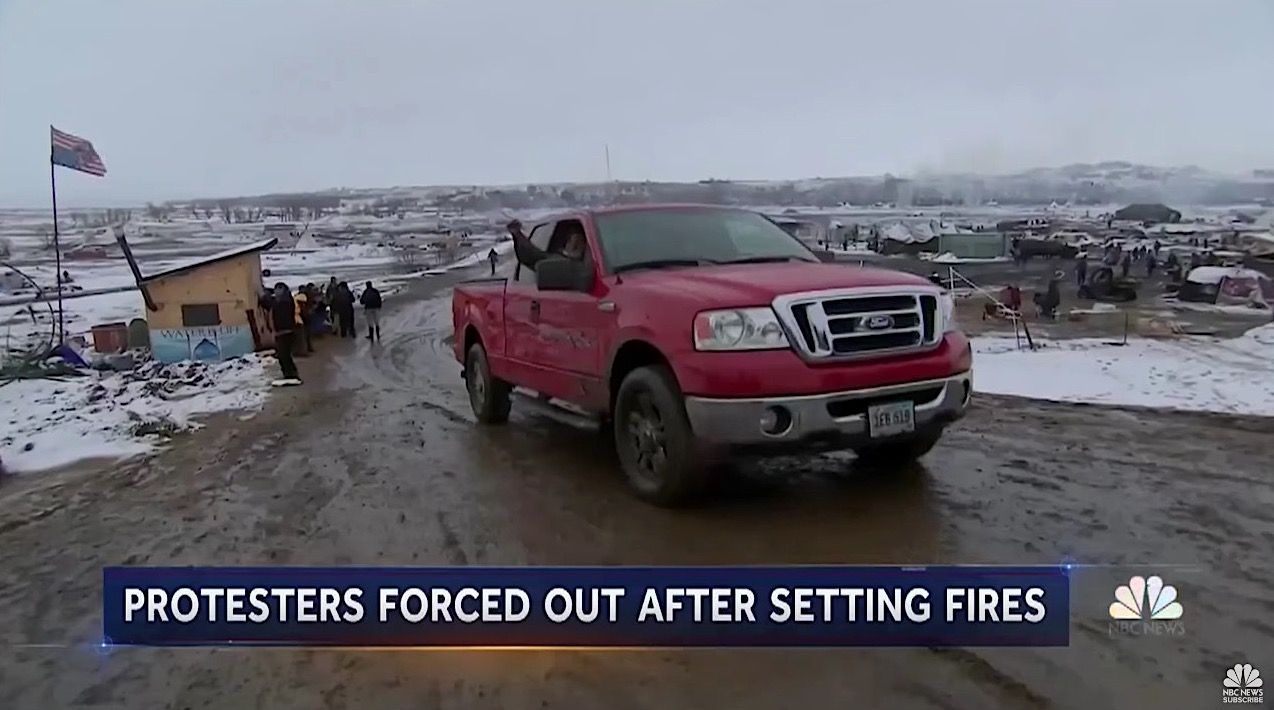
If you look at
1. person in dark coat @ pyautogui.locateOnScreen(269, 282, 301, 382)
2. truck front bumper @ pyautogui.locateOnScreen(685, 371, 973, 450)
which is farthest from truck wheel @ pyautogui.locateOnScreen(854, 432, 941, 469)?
person in dark coat @ pyautogui.locateOnScreen(269, 282, 301, 382)

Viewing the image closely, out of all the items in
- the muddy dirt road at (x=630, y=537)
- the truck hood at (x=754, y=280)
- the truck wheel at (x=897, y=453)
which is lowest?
the muddy dirt road at (x=630, y=537)

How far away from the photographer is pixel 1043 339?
1612 centimetres

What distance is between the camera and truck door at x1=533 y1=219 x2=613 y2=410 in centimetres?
449

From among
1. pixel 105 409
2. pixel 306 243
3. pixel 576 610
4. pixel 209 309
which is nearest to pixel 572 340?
pixel 576 610

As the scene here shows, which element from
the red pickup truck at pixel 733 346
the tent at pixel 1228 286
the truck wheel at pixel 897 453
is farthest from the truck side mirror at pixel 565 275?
the tent at pixel 1228 286

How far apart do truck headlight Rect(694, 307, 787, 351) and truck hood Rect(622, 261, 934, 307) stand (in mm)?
44

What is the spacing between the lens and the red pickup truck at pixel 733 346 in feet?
11.8

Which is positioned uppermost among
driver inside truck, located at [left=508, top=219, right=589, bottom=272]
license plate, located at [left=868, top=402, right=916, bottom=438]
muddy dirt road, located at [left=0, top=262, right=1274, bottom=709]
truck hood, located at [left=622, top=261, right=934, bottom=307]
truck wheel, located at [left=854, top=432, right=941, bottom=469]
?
driver inside truck, located at [left=508, top=219, right=589, bottom=272]

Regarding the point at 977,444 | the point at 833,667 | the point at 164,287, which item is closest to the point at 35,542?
the point at 833,667

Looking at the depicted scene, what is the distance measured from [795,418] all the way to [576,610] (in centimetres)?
141

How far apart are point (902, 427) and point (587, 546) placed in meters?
1.41

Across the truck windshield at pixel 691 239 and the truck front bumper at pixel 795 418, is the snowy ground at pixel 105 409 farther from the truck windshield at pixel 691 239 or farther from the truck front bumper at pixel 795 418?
the truck front bumper at pixel 795 418

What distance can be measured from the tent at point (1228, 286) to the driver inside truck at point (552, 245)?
57.3 feet

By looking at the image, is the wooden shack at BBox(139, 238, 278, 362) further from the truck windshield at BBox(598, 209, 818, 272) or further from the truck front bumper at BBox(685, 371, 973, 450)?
the truck front bumper at BBox(685, 371, 973, 450)
